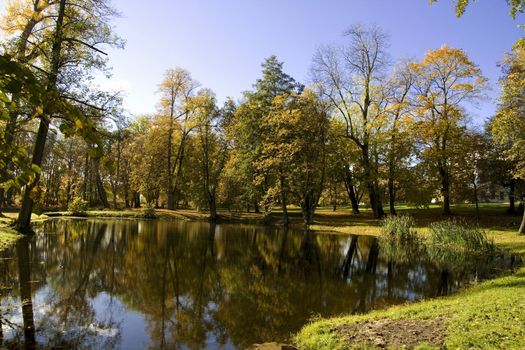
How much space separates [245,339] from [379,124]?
104 ft

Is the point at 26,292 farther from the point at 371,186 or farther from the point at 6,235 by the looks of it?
the point at 371,186

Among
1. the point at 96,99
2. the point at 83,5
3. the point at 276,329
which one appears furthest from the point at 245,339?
the point at 83,5

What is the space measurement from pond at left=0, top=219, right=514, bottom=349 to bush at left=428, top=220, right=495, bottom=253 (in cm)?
107

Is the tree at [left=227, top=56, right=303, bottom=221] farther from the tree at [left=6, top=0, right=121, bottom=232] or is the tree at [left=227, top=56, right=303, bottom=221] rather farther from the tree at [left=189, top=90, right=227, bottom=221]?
the tree at [left=6, top=0, right=121, bottom=232]

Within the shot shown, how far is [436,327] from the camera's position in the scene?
6930 millimetres

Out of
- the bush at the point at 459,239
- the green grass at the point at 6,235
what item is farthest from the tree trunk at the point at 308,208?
the green grass at the point at 6,235

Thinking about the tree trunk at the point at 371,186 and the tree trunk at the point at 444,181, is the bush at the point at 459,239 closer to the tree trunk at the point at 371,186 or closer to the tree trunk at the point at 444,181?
the tree trunk at the point at 371,186

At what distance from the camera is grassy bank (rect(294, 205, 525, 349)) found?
20.2 ft

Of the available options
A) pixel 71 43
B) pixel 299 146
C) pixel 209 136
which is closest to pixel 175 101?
pixel 209 136

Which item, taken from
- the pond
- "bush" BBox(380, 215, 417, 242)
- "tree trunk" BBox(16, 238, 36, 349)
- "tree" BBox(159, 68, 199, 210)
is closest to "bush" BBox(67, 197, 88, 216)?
"tree" BBox(159, 68, 199, 210)

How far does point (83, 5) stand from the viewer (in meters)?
17.8

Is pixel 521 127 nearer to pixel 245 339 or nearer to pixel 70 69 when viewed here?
pixel 245 339

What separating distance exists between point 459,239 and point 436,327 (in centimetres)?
1328

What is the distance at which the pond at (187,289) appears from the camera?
725cm
